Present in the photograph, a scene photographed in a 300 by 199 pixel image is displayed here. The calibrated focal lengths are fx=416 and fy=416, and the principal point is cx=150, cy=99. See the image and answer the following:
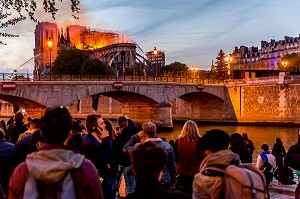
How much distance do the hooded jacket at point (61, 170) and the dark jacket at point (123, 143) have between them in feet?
13.9

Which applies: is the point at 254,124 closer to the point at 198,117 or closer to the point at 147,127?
the point at 198,117

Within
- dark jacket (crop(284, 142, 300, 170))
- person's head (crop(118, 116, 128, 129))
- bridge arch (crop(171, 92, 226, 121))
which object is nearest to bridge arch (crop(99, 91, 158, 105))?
bridge arch (crop(171, 92, 226, 121))

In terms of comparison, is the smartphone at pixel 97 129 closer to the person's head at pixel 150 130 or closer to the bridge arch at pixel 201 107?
the person's head at pixel 150 130

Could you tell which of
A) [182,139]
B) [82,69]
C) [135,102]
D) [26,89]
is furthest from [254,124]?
[182,139]

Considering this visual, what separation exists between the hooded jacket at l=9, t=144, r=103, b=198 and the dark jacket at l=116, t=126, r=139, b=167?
13.9 feet

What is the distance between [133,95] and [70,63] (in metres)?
29.5

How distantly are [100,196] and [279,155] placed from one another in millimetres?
8273

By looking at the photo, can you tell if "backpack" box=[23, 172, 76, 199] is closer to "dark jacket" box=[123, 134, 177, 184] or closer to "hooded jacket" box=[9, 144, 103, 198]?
"hooded jacket" box=[9, 144, 103, 198]

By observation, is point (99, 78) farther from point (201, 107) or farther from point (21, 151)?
point (21, 151)

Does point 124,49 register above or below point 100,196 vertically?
above

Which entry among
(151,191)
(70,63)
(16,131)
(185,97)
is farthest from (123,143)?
(70,63)

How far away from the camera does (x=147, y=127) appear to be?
6.18m

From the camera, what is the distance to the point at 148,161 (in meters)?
2.82

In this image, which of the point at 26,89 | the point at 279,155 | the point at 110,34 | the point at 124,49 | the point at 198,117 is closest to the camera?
the point at 279,155
